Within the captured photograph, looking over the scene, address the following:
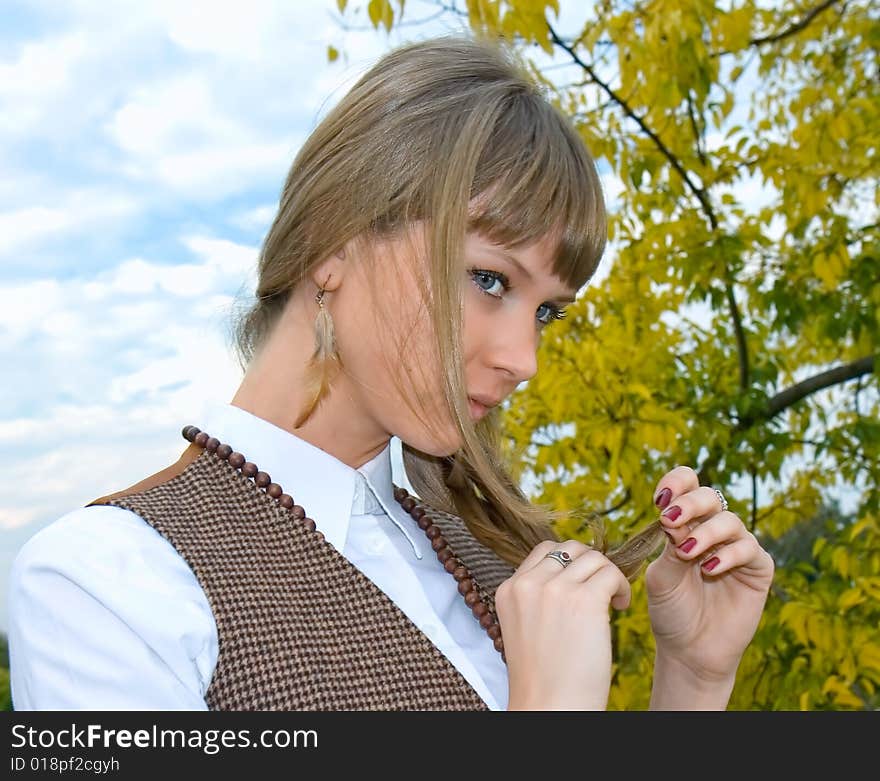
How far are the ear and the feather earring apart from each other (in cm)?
1

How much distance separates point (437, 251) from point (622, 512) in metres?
2.35

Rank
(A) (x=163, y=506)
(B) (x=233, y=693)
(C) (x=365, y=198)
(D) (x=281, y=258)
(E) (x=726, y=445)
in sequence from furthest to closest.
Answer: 1. (E) (x=726, y=445)
2. (D) (x=281, y=258)
3. (C) (x=365, y=198)
4. (A) (x=163, y=506)
5. (B) (x=233, y=693)

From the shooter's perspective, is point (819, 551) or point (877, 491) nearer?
point (819, 551)

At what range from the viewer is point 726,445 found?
3213mm

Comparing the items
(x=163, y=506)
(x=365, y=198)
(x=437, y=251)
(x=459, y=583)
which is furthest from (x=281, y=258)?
(x=459, y=583)

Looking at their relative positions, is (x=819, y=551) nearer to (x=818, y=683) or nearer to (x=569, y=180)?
(x=818, y=683)

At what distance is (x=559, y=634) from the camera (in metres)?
1.16

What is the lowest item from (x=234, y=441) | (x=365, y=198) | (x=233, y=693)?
(x=233, y=693)

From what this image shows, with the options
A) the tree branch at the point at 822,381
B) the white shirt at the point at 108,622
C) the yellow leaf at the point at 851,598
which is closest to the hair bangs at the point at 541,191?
the white shirt at the point at 108,622

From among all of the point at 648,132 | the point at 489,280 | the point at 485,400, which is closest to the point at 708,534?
the point at 485,400

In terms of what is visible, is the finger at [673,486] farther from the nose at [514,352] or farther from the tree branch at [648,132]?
the tree branch at [648,132]

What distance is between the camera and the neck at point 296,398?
144cm

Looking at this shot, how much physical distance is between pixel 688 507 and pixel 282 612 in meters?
0.56

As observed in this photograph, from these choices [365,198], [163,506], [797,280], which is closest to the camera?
[163,506]
